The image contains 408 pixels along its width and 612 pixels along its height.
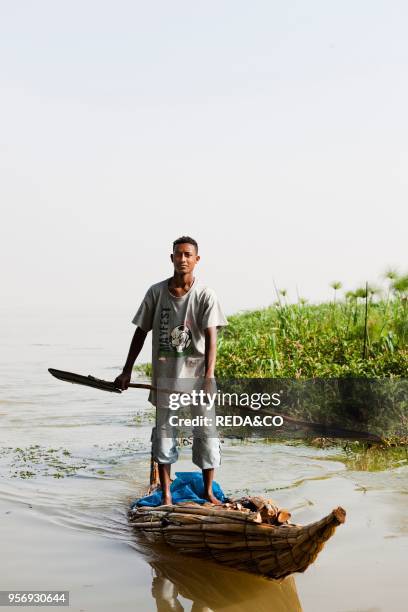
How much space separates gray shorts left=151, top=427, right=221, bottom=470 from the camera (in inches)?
180

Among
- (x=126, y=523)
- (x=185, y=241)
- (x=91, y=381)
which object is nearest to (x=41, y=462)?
(x=126, y=523)

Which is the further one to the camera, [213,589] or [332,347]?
[332,347]

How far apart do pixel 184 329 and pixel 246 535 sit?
4.24 ft

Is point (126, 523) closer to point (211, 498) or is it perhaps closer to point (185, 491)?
point (185, 491)

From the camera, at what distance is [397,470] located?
649 cm

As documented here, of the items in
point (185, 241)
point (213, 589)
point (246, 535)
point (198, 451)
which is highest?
point (185, 241)

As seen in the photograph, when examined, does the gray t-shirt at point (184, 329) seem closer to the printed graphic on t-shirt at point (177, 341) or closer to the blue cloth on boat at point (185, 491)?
the printed graphic on t-shirt at point (177, 341)

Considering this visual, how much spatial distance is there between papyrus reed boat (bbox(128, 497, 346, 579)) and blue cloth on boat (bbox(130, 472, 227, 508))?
11.1 inches

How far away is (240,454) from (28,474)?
2018mm

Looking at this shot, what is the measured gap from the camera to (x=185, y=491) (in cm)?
475

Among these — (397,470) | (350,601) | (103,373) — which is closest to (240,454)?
(397,470)

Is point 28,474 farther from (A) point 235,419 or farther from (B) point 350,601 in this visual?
(B) point 350,601

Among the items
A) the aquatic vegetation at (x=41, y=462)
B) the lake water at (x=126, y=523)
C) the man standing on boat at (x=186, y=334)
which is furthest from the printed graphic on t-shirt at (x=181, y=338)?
the aquatic vegetation at (x=41, y=462)

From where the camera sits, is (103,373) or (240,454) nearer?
(240,454)
